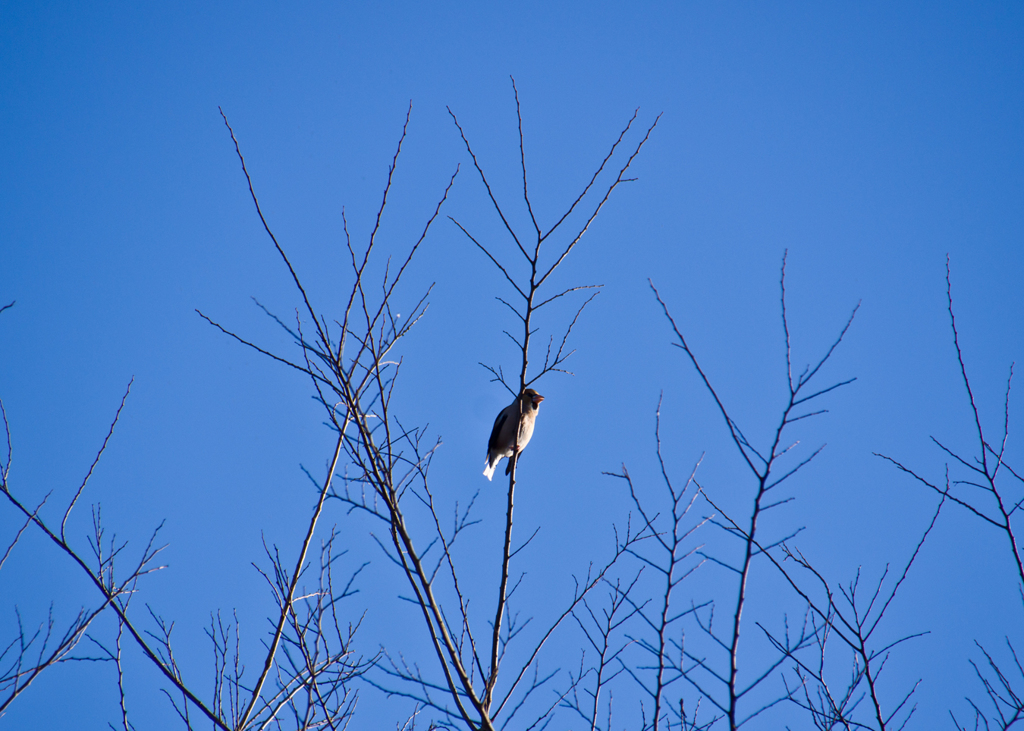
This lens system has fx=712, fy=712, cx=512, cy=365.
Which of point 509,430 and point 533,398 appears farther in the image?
point 533,398

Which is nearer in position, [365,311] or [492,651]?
[492,651]

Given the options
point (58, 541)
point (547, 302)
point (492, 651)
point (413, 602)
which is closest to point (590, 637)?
point (492, 651)

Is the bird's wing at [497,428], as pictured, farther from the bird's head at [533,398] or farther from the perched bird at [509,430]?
the bird's head at [533,398]

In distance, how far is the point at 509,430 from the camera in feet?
25.4

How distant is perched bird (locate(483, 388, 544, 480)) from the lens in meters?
7.53

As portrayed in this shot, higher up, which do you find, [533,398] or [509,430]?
[533,398]

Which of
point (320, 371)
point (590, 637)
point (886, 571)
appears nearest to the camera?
point (320, 371)

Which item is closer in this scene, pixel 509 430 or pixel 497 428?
pixel 509 430

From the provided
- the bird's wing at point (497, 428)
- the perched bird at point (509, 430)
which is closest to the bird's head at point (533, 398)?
the perched bird at point (509, 430)

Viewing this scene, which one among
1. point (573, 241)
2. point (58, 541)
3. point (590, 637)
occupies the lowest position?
point (58, 541)

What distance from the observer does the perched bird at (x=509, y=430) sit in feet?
24.7

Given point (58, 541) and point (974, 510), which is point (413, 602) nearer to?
point (58, 541)

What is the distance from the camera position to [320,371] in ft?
9.59

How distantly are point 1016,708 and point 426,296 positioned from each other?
10.5 ft
